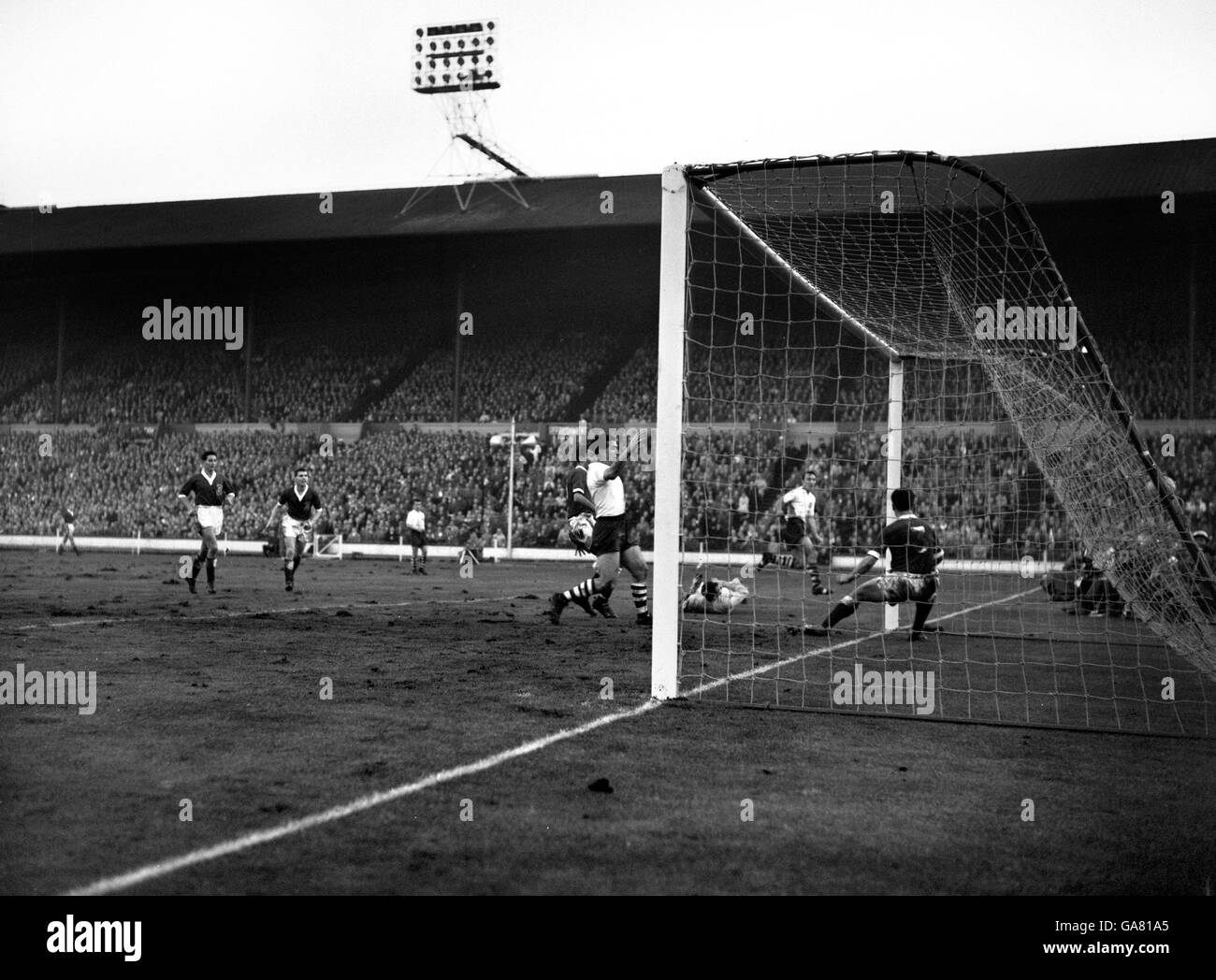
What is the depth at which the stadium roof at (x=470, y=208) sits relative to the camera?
30.9m

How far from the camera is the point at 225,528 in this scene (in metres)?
34.2

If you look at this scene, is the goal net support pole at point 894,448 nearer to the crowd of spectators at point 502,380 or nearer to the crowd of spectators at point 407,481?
the crowd of spectators at point 407,481

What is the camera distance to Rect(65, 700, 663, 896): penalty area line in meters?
3.61

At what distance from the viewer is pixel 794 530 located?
768 inches

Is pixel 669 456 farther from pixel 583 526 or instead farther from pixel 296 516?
pixel 296 516

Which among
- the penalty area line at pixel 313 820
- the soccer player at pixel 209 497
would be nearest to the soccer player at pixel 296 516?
the soccer player at pixel 209 497

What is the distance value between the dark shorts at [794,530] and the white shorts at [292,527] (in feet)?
25.0

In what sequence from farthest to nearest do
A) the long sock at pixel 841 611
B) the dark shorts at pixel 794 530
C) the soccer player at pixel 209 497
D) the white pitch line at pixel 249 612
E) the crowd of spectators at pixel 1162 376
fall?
1. the crowd of spectators at pixel 1162 376
2. the dark shorts at pixel 794 530
3. the soccer player at pixel 209 497
4. the white pitch line at pixel 249 612
5. the long sock at pixel 841 611

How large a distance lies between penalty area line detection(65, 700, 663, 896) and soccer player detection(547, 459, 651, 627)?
513 cm

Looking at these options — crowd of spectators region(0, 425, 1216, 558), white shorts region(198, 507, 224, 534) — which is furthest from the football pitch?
crowd of spectators region(0, 425, 1216, 558)

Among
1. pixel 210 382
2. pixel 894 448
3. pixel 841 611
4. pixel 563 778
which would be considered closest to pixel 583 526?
pixel 841 611

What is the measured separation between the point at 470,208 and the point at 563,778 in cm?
3486

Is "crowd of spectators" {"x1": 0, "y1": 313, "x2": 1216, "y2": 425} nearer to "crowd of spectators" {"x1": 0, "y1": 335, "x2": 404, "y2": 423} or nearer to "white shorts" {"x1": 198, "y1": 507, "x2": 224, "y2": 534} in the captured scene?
"crowd of spectators" {"x1": 0, "y1": 335, "x2": 404, "y2": 423}
